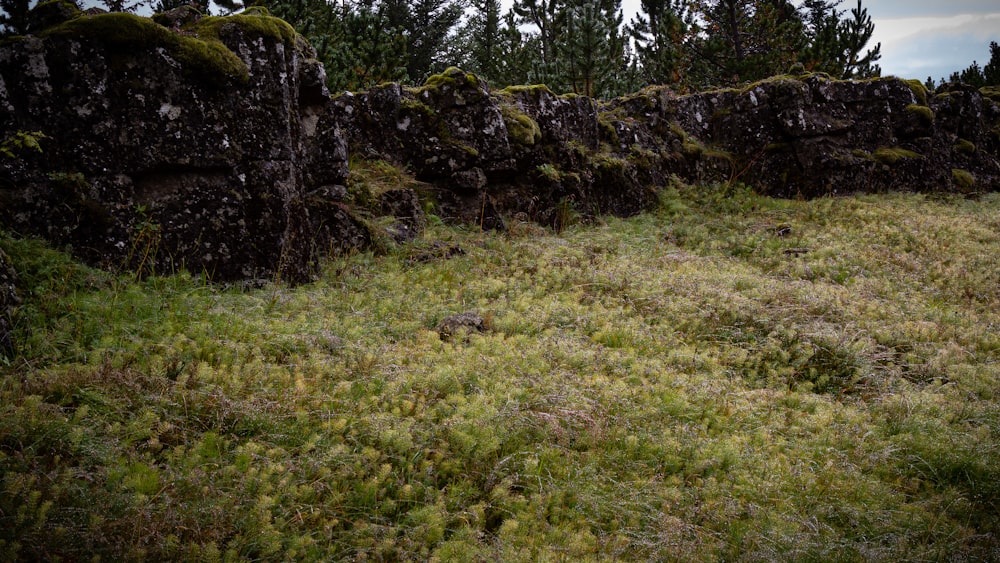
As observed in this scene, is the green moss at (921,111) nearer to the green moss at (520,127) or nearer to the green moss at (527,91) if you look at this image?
the green moss at (527,91)

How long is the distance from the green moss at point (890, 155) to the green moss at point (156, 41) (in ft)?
54.8

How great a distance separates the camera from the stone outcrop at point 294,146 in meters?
5.86

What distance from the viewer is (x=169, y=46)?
20.9 feet

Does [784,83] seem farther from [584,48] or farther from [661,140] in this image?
[584,48]

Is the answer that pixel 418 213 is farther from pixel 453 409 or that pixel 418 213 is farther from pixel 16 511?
pixel 16 511

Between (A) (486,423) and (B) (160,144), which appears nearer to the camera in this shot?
(A) (486,423)

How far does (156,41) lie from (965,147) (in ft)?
73.1

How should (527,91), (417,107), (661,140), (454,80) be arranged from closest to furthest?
1. (417,107)
2. (454,80)
3. (527,91)
4. (661,140)

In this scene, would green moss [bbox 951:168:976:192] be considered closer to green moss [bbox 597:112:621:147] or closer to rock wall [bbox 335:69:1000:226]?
rock wall [bbox 335:69:1000:226]

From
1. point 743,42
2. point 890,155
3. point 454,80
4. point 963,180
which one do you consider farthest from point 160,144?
point 743,42

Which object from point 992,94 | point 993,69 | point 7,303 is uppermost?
point 993,69

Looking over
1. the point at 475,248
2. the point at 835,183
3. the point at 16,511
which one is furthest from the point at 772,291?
the point at 835,183

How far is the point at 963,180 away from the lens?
1706 centimetres

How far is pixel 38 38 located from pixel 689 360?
24.9 feet
